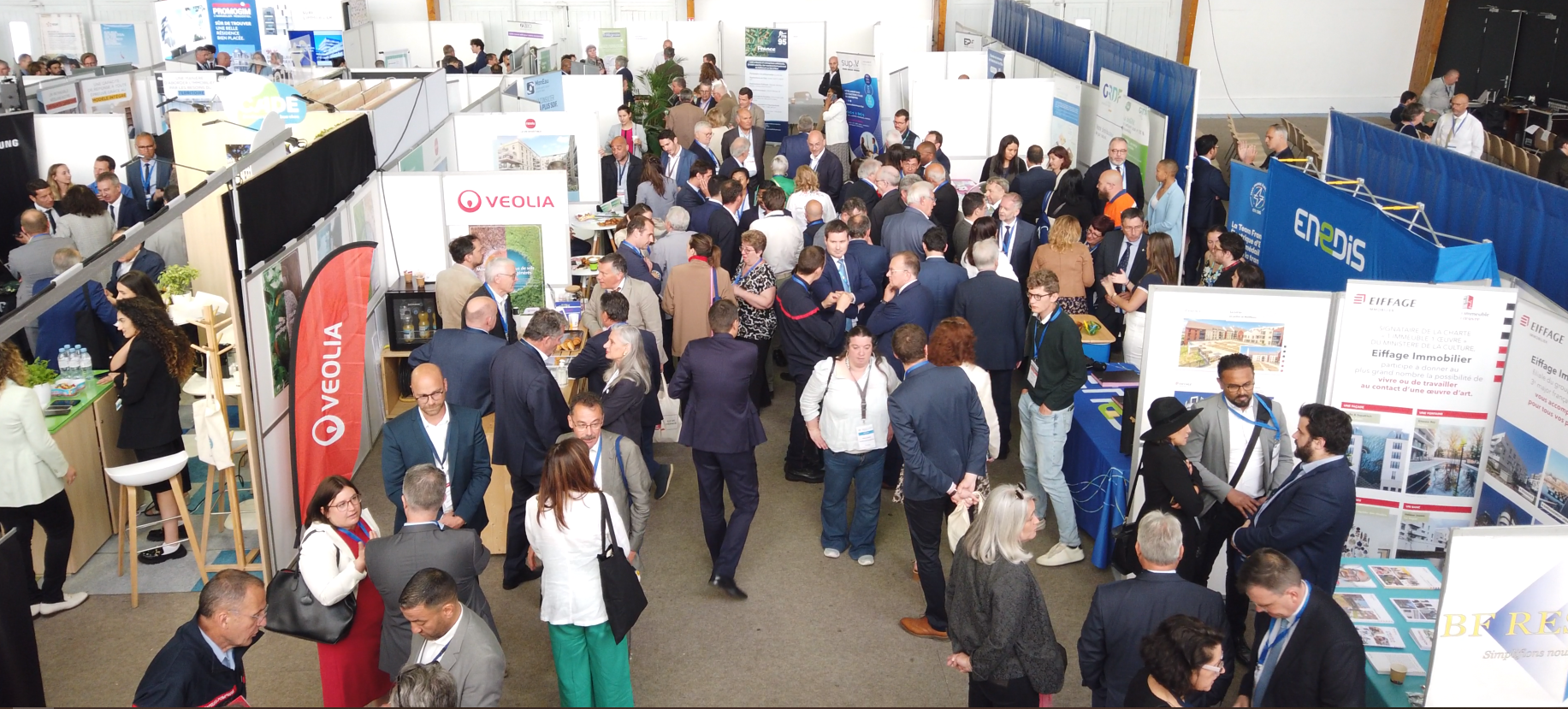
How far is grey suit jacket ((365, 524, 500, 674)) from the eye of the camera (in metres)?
3.69

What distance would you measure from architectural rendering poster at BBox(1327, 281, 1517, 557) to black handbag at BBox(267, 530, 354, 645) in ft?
13.0

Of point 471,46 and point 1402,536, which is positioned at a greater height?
point 471,46

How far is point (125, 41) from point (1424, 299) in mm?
17960

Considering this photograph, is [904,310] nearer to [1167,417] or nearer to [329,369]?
[1167,417]

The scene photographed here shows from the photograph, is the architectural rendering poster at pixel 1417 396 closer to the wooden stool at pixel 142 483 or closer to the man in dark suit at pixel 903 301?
the man in dark suit at pixel 903 301

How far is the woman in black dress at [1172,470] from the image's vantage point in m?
4.25

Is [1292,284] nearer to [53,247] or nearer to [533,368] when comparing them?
[533,368]

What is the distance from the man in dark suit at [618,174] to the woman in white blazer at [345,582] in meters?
5.72

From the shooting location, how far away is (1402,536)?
16.1 ft

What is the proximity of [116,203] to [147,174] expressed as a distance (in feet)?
2.62

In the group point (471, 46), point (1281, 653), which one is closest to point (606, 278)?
point (1281, 653)

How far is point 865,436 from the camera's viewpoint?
4984mm

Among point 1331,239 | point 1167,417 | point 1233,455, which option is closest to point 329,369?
point 1167,417

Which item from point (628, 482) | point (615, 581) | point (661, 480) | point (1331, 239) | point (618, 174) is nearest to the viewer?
point (615, 581)
